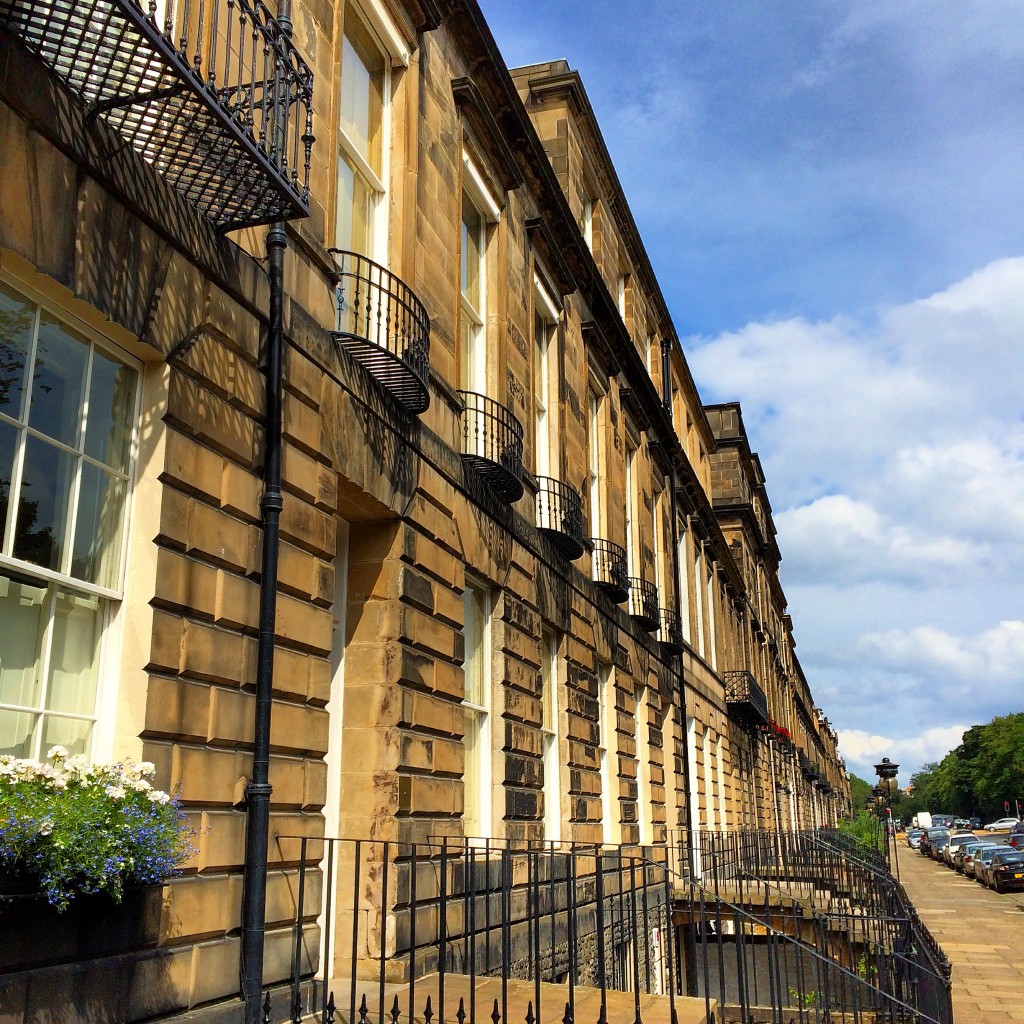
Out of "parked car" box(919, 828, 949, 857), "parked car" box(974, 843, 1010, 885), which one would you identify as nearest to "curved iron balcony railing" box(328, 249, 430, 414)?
"parked car" box(974, 843, 1010, 885)

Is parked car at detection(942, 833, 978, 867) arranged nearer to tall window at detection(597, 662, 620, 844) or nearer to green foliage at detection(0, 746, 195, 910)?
tall window at detection(597, 662, 620, 844)

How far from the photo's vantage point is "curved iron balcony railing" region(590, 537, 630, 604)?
1656 centimetres

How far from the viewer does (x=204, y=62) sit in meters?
6.86

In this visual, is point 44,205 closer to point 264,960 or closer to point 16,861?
point 16,861

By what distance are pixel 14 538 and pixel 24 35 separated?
7.63 ft

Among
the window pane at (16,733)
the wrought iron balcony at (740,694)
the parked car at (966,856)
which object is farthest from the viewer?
the parked car at (966,856)

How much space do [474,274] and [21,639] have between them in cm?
865

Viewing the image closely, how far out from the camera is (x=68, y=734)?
210 inches

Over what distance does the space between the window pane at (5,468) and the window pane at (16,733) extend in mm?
774

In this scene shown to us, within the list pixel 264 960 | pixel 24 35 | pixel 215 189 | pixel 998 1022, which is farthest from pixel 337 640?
pixel 998 1022

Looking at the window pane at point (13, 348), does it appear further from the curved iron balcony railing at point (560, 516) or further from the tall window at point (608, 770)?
the tall window at point (608, 770)

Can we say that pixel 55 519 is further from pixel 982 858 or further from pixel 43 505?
pixel 982 858

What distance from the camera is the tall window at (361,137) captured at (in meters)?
9.22

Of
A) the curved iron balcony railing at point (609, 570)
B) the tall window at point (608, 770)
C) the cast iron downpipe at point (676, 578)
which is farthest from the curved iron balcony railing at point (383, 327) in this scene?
the cast iron downpipe at point (676, 578)
